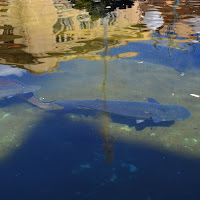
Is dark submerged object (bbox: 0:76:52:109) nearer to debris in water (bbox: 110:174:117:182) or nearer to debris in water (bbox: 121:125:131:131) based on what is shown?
debris in water (bbox: 121:125:131:131)

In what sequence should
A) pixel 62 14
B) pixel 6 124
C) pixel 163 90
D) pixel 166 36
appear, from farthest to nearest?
1. pixel 62 14
2. pixel 166 36
3. pixel 163 90
4. pixel 6 124

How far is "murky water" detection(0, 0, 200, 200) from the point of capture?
2787 mm

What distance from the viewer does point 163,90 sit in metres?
4.65

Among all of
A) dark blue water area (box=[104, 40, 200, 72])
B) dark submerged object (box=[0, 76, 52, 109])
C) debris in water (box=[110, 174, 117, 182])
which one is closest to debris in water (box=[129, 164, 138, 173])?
debris in water (box=[110, 174, 117, 182])

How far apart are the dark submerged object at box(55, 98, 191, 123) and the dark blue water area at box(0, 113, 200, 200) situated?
1.66 feet

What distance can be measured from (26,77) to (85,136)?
2.35 m

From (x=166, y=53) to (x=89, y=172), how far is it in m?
4.36

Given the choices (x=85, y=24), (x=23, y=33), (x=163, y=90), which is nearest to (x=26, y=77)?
(x=163, y=90)

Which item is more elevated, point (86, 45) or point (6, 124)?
point (86, 45)

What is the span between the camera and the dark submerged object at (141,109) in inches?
145

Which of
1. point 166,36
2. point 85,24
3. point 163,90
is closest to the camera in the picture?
point 163,90

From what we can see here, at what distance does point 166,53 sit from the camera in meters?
6.31

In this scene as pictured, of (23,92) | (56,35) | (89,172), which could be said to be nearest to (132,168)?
(89,172)

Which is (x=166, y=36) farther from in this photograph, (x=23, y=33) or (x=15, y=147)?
(x=15, y=147)
